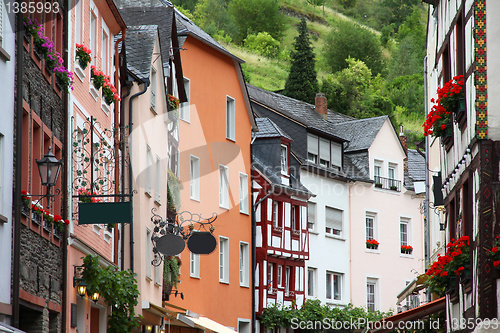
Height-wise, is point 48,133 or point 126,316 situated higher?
point 48,133

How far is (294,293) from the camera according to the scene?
37.6 metres

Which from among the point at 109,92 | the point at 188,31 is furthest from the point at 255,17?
the point at 109,92

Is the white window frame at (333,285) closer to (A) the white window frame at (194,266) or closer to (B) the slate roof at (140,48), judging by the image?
(A) the white window frame at (194,266)

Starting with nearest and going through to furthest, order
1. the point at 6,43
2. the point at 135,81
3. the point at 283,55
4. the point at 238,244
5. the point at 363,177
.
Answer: the point at 6,43
the point at 135,81
the point at 238,244
the point at 363,177
the point at 283,55

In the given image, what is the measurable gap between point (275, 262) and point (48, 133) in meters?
22.2

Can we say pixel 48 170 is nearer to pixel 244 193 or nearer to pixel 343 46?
pixel 244 193

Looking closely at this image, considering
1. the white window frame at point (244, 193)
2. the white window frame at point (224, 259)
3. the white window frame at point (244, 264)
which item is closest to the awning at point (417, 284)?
the white window frame at point (224, 259)

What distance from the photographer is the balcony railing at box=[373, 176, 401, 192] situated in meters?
44.0

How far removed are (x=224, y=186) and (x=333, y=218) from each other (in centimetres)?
909

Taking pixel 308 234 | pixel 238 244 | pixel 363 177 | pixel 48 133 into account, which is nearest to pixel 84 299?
pixel 48 133

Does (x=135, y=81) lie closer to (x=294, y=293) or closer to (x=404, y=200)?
(x=294, y=293)

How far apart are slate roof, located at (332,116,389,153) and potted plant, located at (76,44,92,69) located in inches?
1099

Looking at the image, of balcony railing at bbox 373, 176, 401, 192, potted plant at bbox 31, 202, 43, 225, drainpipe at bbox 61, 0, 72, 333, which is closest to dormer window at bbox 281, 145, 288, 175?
balcony railing at bbox 373, 176, 401, 192

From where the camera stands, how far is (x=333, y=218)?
135 feet
